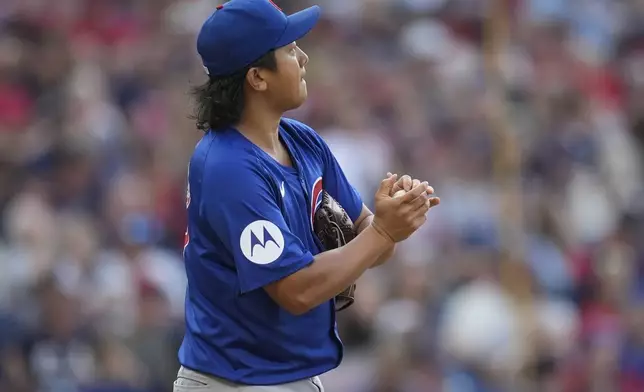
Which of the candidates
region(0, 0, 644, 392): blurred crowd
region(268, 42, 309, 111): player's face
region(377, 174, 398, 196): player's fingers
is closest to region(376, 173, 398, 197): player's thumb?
region(377, 174, 398, 196): player's fingers

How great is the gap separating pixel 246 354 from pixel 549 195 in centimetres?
510

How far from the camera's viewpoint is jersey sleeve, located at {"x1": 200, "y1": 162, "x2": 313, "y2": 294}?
11.6ft

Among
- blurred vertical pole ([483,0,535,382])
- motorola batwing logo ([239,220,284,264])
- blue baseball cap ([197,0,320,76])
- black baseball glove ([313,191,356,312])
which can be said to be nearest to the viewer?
→ motorola batwing logo ([239,220,284,264])

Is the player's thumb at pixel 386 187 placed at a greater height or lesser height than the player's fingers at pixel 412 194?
greater

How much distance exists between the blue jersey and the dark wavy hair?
46mm

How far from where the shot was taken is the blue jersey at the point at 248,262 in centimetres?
356

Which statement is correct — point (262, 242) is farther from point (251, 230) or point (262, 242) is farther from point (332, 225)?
point (332, 225)

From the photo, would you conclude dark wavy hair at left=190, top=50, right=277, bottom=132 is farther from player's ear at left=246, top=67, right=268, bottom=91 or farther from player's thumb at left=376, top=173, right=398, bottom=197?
player's thumb at left=376, top=173, right=398, bottom=197

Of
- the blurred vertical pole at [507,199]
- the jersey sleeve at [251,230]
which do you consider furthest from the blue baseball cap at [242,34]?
the blurred vertical pole at [507,199]

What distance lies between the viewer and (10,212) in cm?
805

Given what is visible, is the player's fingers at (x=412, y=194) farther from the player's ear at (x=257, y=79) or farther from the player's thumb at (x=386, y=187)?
the player's ear at (x=257, y=79)

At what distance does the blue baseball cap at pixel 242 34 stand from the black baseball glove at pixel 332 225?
53 centimetres

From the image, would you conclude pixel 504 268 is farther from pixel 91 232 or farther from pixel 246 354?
pixel 246 354

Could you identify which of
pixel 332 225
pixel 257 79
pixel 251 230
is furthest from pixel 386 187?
pixel 257 79
